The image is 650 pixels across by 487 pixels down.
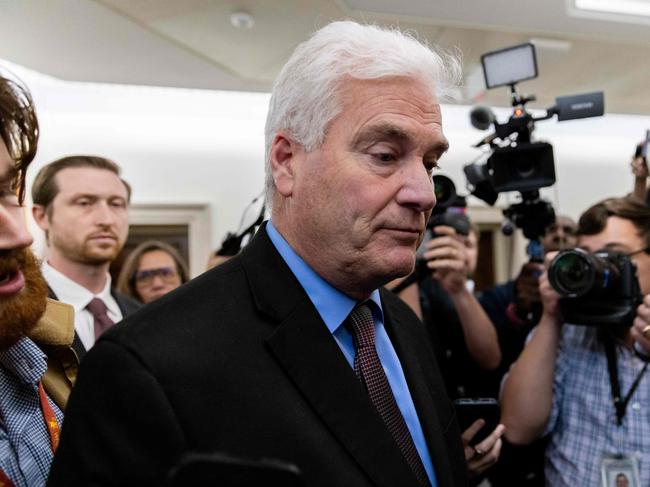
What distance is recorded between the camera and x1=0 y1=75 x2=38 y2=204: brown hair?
931 mm

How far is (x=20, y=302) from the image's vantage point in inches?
36.2

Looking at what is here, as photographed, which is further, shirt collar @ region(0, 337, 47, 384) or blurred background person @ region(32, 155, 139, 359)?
blurred background person @ region(32, 155, 139, 359)

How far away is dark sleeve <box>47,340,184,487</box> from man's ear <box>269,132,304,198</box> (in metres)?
0.35

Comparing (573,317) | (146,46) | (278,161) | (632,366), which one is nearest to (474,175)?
(573,317)

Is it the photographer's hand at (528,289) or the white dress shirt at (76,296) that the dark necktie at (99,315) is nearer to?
the white dress shirt at (76,296)

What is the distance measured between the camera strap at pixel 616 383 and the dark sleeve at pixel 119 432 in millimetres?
1222

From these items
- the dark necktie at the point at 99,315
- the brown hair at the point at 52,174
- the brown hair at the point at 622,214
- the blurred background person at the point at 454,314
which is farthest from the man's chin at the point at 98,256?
the brown hair at the point at 622,214

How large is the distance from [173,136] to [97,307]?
2.78 meters

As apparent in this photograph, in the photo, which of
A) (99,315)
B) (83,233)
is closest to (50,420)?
(99,315)

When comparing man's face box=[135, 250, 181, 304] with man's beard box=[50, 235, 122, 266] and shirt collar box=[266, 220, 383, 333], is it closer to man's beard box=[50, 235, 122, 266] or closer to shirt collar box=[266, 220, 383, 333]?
man's beard box=[50, 235, 122, 266]

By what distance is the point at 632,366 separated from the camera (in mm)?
1567

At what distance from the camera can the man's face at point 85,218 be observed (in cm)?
205

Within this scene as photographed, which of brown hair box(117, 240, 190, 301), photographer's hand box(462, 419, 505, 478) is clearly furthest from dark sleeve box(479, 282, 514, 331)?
brown hair box(117, 240, 190, 301)

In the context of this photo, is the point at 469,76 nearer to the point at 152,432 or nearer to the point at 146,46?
the point at 146,46
